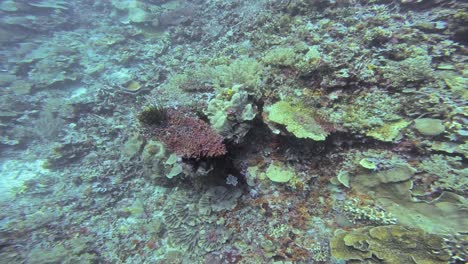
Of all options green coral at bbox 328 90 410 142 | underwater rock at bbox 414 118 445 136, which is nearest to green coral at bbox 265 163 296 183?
green coral at bbox 328 90 410 142

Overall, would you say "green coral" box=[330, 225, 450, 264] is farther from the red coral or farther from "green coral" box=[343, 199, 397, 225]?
the red coral

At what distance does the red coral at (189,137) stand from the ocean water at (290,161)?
25mm

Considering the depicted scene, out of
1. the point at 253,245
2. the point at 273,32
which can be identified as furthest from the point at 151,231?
the point at 273,32

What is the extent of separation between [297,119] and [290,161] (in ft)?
2.17

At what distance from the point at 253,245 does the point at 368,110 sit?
100 inches

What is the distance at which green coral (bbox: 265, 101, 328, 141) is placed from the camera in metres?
3.60

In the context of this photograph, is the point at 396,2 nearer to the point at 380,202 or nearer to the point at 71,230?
the point at 380,202

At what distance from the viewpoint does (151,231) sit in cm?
439

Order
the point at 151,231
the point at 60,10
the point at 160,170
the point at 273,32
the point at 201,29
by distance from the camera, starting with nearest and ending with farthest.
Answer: the point at 151,231, the point at 160,170, the point at 273,32, the point at 201,29, the point at 60,10

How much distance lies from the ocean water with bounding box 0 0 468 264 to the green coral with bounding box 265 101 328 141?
2 cm

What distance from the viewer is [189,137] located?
375cm

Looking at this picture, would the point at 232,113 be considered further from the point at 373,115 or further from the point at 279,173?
the point at 373,115

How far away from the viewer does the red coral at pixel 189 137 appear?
3.58m

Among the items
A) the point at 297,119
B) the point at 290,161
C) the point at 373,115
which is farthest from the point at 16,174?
the point at 373,115
